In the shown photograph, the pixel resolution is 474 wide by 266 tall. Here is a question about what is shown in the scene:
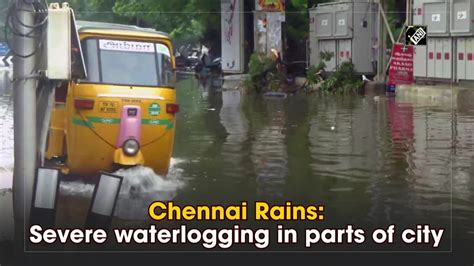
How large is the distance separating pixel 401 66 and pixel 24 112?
976cm

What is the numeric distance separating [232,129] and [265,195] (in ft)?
9.43

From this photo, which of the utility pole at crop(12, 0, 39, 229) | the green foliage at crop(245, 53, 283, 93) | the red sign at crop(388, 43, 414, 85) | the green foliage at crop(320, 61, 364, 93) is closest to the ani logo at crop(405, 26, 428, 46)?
the green foliage at crop(245, 53, 283, 93)

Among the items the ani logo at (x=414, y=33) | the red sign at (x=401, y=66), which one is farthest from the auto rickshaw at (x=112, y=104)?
the red sign at (x=401, y=66)

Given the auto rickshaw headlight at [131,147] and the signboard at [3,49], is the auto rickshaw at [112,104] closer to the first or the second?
the auto rickshaw headlight at [131,147]

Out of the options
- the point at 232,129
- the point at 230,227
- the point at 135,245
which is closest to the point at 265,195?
the point at 230,227

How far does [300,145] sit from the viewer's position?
6.07m

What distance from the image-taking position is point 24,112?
3420mm

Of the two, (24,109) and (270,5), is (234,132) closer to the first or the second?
(270,5)

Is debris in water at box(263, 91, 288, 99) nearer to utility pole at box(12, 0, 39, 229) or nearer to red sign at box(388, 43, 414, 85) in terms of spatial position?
red sign at box(388, 43, 414, 85)

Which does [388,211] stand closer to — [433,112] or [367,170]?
[367,170]

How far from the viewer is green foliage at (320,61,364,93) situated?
1319cm

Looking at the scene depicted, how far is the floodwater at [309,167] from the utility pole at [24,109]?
193 mm

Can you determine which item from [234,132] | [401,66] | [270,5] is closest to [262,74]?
[270,5]

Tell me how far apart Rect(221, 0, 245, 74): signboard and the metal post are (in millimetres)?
1854
